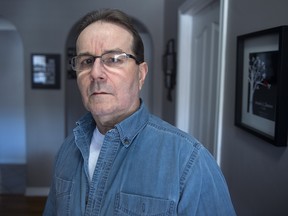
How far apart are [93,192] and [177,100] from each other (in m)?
1.81

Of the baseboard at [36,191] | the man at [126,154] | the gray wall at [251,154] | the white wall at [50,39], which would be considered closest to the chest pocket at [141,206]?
the man at [126,154]

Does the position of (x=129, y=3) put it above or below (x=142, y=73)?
above

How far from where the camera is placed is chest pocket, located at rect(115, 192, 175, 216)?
2.42ft

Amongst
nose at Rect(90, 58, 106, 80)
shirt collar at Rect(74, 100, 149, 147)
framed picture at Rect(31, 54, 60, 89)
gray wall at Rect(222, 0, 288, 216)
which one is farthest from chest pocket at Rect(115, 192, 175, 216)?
framed picture at Rect(31, 54, 60, 89)

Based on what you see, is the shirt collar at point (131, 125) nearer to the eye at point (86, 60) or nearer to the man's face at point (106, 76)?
the man's face at point (106, 76)

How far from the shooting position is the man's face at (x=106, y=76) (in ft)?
2.67

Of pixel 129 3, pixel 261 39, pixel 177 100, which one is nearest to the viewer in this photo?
pixel 261 39

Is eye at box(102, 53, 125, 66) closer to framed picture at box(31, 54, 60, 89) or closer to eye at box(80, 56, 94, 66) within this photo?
eye at box(80, 56, 94, 66)

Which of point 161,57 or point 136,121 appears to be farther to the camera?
point 161,57

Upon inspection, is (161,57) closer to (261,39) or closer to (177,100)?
(177,100)

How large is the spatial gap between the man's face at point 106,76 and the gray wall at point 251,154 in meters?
0.52

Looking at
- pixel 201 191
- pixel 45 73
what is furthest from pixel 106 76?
pixel 45 73

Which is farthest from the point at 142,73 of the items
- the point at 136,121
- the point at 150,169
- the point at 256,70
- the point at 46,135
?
the point at 46,135

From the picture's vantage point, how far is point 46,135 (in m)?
3.33
